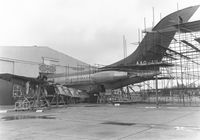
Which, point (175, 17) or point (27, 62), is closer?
point (175, 17)

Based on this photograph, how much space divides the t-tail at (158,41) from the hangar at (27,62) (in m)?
12.9

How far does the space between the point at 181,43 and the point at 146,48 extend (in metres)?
3.79

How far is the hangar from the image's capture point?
34.2 metres

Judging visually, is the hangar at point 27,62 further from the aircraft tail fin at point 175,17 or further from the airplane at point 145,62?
the aircraft tail fin at point 175,17

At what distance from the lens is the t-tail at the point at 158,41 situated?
26.3 meters

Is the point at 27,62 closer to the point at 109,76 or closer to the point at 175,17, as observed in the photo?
the point at 109,76

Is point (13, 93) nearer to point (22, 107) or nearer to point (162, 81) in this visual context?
point (22, 107)

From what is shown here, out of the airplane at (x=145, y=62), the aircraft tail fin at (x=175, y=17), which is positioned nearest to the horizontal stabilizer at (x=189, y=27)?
the airplane at (x=145, y=62)

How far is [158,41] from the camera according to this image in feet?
91.9

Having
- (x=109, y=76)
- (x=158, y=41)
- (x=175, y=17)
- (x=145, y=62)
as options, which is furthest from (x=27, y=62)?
(x=175, y=17)

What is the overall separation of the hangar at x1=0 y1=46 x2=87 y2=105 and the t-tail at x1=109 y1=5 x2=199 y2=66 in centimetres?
1291

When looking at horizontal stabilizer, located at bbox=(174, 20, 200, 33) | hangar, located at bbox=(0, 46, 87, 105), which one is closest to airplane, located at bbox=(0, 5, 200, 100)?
horizontal stabilizer, located at bbox=(174, 20, 200, 33)

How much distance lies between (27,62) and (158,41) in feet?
62.3

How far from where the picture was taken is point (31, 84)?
25.7 m
